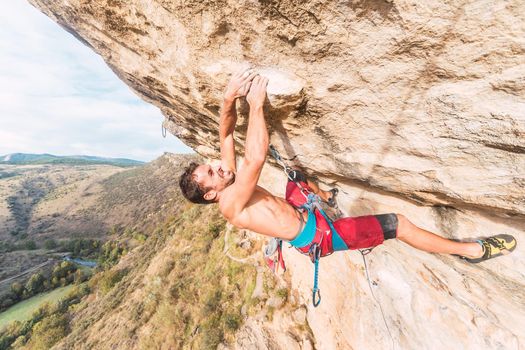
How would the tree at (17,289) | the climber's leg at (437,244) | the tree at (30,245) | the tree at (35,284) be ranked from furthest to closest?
Result: the tree at (30,245), the tree at (35,284), the tree at (17,289), the climber's leg at (437,244)

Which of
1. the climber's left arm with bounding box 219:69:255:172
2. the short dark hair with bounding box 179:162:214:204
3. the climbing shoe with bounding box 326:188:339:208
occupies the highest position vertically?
the climber's left arm with bounding box 219:69:255:172

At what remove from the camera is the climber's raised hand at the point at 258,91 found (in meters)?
3.13

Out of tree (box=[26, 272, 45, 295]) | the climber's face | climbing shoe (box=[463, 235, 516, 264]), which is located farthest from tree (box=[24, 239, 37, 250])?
climbing shoe (box=[463, 235, 516, 264])

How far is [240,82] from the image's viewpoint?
3.25m

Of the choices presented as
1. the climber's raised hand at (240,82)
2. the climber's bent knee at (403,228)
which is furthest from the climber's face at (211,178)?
the climber's bent knee at (403,228)

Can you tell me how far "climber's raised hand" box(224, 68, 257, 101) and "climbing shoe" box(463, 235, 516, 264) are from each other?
3483 millimetres

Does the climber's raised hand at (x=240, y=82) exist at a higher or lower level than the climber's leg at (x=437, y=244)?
higher

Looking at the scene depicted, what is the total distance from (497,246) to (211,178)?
3.73m

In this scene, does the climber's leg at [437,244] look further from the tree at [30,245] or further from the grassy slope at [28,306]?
the tree at [30,245]

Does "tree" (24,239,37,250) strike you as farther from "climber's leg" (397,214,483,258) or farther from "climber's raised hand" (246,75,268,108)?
"climber's leg" (397,214,483,258)

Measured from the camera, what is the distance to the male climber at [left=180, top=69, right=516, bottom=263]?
3.12 meters

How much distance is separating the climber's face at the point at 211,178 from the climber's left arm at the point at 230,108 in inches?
8.1

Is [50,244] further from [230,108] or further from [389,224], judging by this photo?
[389,224]

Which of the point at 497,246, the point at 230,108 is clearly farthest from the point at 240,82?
the point at 497,246
